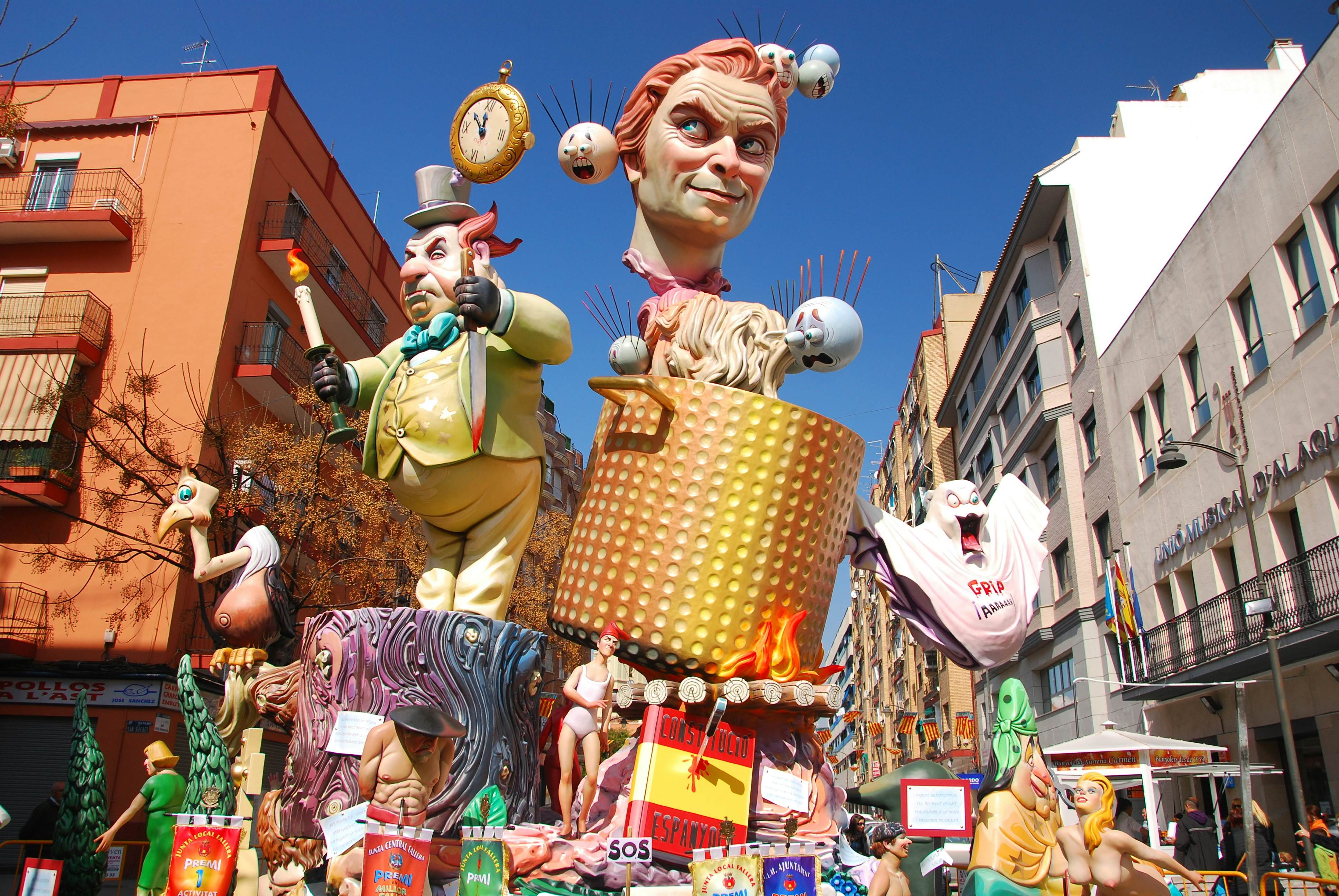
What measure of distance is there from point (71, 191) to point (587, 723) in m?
15.2

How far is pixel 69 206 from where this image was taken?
16.1m

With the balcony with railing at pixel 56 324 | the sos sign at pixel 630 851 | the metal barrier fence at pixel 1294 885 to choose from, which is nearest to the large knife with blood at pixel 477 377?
the sos sign at pixel 630 851

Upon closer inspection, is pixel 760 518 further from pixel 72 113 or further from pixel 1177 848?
pixel 72 113

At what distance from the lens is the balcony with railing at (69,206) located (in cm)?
1549

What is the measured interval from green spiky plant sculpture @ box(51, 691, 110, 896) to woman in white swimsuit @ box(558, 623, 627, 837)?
3.89 meters

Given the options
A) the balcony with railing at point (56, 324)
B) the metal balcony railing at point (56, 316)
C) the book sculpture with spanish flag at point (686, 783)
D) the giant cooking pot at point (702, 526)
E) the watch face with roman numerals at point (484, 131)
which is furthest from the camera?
the metal balcony railing at point (56, 316)

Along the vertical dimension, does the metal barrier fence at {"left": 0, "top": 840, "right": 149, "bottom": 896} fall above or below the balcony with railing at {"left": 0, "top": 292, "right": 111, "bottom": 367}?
below

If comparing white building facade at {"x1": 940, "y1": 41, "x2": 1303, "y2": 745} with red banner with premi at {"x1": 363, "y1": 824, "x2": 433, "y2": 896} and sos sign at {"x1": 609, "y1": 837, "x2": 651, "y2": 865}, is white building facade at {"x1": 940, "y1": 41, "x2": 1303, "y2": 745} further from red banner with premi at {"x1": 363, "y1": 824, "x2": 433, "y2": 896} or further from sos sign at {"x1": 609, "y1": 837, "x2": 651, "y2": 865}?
red banner with premi at {"x1": 363, "y1": 824, "x2": 433, "y2": 896}

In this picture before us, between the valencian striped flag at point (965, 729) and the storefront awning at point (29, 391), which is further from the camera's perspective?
the valencian striped flag at point (965, 729)

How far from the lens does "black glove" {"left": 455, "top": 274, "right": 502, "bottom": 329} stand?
5.49 meters

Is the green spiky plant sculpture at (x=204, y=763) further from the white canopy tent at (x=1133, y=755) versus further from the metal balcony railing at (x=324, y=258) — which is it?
the metal balcony railing at (x=324, y=258)

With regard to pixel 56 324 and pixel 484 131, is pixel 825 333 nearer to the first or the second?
pixel 484 131

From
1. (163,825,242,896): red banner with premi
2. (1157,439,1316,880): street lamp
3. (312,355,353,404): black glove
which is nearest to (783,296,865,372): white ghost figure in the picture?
(312,355,353,404): black glove

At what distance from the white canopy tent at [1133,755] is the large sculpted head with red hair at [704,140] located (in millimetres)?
7668
